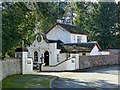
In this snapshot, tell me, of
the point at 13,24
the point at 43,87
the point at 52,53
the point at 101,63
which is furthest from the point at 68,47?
the point at 43,87

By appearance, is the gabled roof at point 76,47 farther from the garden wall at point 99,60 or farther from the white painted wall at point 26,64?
the white painted wall at point 26,64

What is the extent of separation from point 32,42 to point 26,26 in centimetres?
983

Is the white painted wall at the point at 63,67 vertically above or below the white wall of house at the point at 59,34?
below

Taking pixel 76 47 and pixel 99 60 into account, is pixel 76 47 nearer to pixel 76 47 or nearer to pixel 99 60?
pixel 76 47

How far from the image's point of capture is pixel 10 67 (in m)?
21.6

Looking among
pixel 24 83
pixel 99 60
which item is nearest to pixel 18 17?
pixel 24 83

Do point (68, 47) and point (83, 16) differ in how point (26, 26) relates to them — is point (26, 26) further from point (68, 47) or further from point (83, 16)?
point (83, 16)

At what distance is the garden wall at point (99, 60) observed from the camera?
30.8 meters

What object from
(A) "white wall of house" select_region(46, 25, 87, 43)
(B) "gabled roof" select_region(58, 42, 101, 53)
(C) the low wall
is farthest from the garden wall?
(C) the low wall

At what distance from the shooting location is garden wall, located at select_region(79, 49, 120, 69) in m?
30.8

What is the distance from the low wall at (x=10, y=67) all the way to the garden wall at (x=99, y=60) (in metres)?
9.02

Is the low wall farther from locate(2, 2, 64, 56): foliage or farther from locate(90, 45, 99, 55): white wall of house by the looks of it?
locate(90, 45, 99, 55): white wall of house

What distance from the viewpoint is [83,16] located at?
50.6 meters

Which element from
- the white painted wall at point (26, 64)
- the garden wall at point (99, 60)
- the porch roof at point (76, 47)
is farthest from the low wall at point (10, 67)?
the porch roof at point (76, 47)
